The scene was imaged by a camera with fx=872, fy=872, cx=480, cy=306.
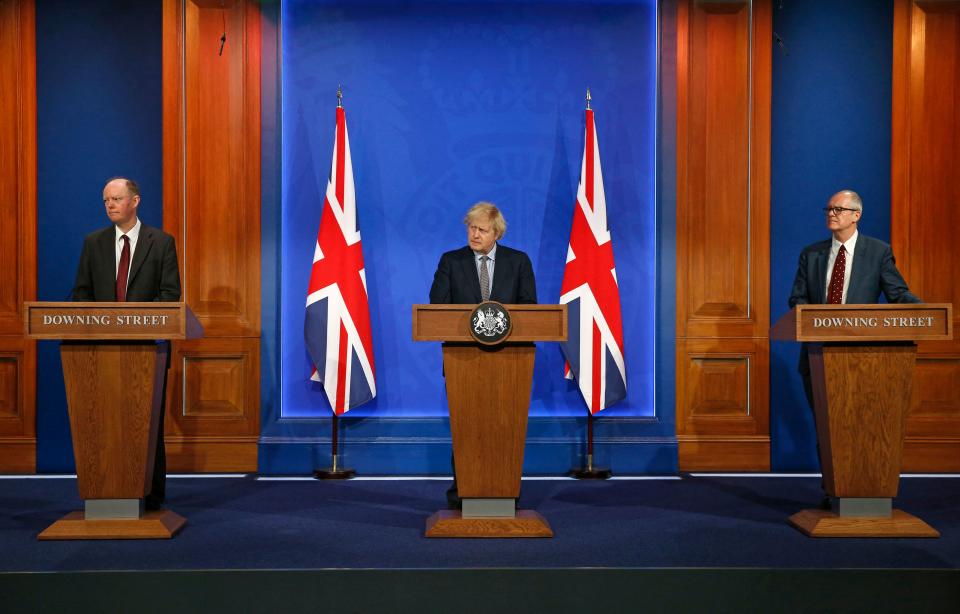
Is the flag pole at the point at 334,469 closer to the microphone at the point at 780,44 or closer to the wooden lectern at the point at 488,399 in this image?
the wooden lectern at the point at 488,399

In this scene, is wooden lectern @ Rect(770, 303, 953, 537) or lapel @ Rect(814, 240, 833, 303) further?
lapel @ Rect(814, 240, 833, 303)

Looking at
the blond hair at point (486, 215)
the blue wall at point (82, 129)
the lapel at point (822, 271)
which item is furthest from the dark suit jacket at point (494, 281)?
the blue wall at point (82, 129)

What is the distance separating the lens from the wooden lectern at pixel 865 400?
157 inches

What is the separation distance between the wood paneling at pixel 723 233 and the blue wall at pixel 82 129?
3500 millimetres

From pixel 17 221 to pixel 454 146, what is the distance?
2.87 m

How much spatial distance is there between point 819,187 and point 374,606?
4.16 m

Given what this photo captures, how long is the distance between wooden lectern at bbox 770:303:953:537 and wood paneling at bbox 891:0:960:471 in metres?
1.88

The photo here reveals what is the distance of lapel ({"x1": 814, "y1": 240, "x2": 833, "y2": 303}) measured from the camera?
4.53 metres

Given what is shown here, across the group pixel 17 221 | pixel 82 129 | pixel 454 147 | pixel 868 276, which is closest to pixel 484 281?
pixel 454 147

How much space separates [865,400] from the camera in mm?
4051

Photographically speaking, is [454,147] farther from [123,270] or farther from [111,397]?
[111,397]

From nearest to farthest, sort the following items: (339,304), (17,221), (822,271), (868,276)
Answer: (868,276), (822,271), (339,304), (17,221)

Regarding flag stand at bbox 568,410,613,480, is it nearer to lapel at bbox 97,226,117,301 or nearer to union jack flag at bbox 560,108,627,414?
union jack flag at bbox 560,108,627,414

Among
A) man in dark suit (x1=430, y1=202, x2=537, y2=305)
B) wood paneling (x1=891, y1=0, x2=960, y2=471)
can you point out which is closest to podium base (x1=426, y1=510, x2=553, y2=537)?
man in dark suit (x1=430, y1=202, x2=537, y2=305)
